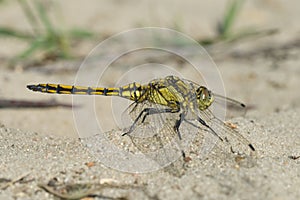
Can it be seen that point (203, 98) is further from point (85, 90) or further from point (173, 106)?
point (85, 90)

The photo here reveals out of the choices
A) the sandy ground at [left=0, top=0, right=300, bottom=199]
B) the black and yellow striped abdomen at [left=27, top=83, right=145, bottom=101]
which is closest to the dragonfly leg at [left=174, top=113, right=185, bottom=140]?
the sandy ground at [left=0, top=0, right=300, bottom=199]

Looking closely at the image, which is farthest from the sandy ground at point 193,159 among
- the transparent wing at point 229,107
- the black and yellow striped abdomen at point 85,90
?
the black and yellow striped abdomen at point 85,90

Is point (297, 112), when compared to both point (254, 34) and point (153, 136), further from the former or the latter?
point (254, 34)

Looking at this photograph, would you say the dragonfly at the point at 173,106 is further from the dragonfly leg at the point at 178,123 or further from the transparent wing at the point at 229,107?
the transparent wing at the point at 229,107

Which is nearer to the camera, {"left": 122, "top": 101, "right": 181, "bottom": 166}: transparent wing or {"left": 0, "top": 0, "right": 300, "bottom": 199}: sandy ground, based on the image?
{"left": 0, "top": 0, "right": 300, "bottom": 199}: sandy ground

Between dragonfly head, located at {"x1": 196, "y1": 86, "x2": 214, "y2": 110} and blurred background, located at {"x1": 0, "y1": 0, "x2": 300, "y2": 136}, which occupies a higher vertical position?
blurred background, located at {"x1": 0, "y1": 0, "x2": 300, "y2": 136}

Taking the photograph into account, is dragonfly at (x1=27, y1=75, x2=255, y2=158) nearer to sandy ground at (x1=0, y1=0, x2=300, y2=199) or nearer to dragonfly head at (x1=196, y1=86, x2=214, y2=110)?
dragonfly head at (x1=196, y1=86, x2=214, y2=110)

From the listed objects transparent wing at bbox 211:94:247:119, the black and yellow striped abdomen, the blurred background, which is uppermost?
the blurred background

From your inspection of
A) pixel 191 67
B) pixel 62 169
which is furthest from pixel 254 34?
pixel 62 169

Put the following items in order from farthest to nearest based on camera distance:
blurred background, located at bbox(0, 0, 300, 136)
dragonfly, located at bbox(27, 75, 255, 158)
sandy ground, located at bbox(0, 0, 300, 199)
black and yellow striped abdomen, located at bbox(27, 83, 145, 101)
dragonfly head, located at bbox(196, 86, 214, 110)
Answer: blurred background, located at bbox(0, 0, 300, 136), black and yellow striped abdomen, located at bbox(27, 83, 145, 101), dragonfly head, located at bbox(196, 86, 214, 110), dragonfly, located at bbox(27, 75, 255, 158), sandy ground, located at bbox(0, 0, 300, 199)
